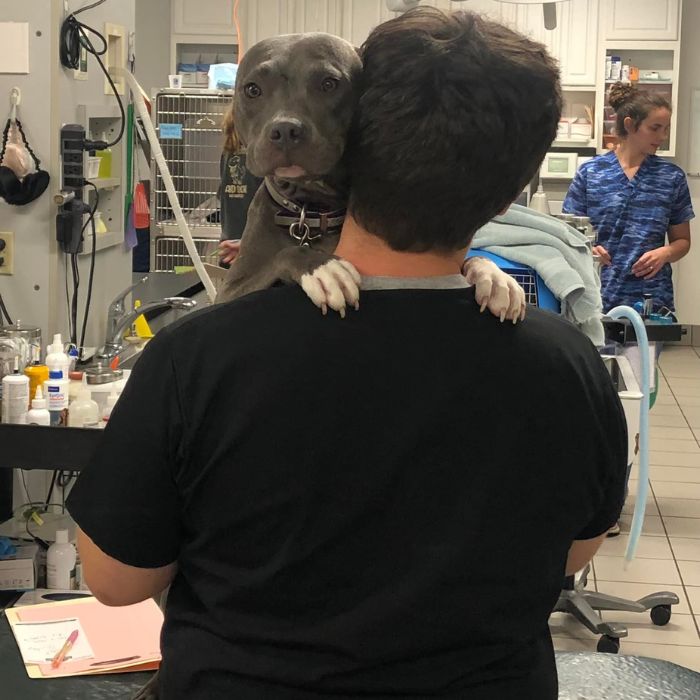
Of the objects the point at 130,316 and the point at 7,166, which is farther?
the point at 130,316

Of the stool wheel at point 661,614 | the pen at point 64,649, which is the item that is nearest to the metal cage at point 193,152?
the stool wheel at point 661,614

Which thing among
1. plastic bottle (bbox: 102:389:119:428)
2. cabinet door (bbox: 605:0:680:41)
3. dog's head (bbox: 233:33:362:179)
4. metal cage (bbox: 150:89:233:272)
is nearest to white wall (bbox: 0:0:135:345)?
plastic bottle (bbox: 102:389:119:428)

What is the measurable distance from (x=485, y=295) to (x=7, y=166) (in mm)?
2064

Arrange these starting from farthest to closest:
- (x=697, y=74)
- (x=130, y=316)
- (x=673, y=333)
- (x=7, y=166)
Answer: (x=697, y=74) < (x=673, y=333) < (x=130, y=316) < (x=7, y=166)

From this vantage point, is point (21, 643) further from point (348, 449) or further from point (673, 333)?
point (673, 333)

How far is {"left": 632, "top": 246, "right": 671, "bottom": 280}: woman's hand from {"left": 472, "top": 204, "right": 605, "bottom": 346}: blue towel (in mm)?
1964

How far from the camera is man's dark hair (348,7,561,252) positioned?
3.13ft

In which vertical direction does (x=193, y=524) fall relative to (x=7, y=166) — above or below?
below

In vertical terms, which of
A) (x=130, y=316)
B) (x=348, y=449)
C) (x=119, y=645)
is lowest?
(x=119, y=645)

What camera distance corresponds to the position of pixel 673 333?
11.7 ft

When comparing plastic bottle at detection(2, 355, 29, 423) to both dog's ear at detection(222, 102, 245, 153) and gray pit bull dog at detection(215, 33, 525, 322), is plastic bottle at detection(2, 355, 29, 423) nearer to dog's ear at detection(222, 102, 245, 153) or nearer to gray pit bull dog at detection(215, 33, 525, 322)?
dog's ear at detection(222, 102, 245, 153)

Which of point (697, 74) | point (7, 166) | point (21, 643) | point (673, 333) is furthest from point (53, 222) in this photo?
point (697, 74)

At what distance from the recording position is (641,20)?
741cm

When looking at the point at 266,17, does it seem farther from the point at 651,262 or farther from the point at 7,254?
the point at 7,254
